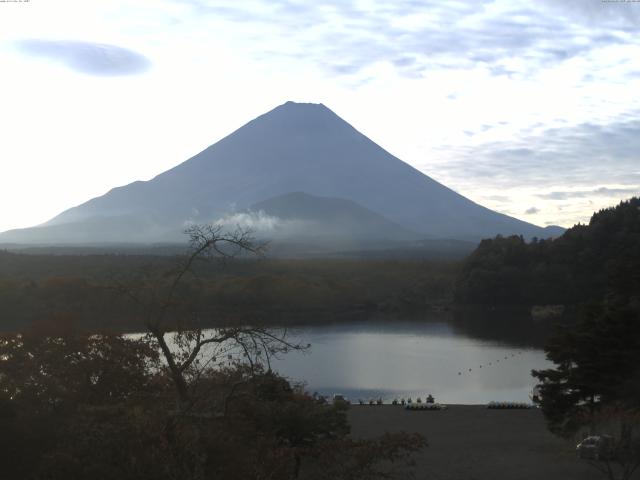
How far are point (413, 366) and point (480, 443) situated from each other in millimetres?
12007

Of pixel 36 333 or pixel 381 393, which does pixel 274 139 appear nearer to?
pixel 381 393

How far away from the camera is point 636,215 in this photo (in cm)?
4375

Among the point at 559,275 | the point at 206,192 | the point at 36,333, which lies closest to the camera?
the point at 36,333

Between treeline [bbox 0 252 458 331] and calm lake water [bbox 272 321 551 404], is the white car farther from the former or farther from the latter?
treeline [bbox 0 252 458 331]

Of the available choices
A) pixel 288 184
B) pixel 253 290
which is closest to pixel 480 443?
pixel 253 290

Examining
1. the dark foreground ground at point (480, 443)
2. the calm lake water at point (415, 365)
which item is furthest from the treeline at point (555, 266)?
the dark foreground ground at point (480, 443)

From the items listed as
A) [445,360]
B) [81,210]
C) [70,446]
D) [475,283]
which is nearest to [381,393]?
[445,360]

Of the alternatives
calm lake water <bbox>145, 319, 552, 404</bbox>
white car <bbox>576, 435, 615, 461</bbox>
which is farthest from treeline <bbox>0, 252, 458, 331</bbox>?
white car <bbox>576, 435, 615, 461</bbox>

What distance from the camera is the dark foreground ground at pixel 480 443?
10922 millimetres

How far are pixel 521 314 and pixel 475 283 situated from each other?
437cm

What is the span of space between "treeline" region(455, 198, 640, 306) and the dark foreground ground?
28.1 metres

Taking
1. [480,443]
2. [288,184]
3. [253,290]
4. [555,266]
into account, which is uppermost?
[288,184]

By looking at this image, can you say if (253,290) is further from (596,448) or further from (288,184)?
(288,184)

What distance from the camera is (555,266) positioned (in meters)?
43.9
